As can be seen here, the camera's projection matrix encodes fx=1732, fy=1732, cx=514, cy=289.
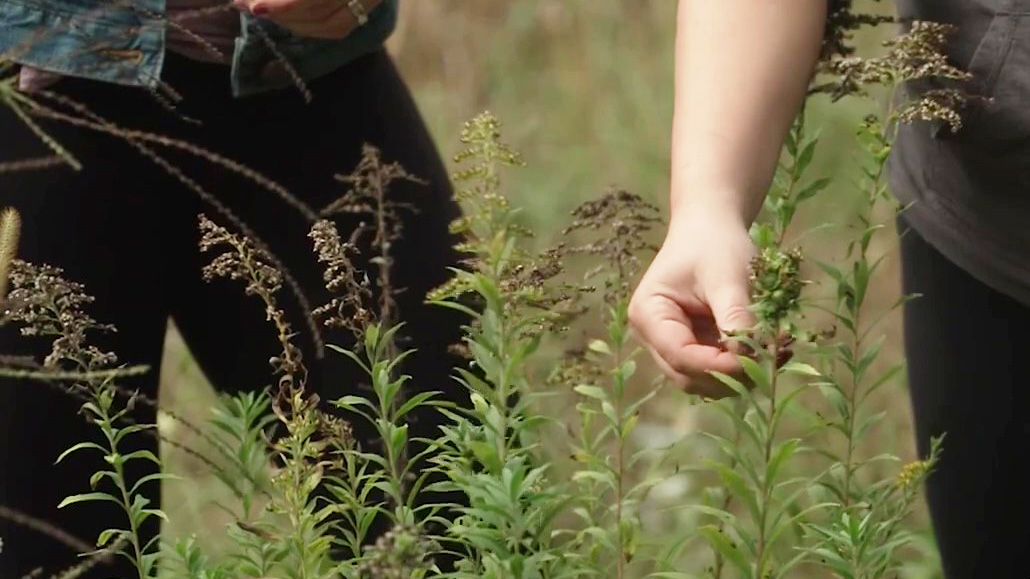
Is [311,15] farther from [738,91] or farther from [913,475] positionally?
[913,475]

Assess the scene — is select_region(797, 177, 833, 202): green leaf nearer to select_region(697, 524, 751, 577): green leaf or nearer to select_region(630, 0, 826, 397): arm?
select_region(630, 0, 826, 397): arm

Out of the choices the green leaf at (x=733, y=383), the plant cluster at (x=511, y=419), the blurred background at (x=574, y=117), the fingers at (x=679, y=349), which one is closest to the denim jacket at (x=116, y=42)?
the plant cluster at (x=511, y=419)

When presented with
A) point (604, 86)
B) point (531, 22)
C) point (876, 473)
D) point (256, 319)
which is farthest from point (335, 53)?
point (531, 22)

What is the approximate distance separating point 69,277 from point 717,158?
824 mm

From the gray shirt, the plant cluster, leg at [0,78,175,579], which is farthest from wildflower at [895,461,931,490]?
leg at [0,78,175,579]

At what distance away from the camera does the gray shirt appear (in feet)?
5.47

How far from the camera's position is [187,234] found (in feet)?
6.83

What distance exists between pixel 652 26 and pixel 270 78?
404cm

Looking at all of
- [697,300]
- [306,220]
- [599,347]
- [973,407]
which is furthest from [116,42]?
[973,407]

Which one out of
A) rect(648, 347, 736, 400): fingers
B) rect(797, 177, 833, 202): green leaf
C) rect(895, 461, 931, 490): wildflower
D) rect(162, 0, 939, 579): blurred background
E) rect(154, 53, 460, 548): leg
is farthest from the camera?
rect(162, 0, 939, 579): blurred background

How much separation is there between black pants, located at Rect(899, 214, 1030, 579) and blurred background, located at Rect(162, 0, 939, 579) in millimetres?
1729

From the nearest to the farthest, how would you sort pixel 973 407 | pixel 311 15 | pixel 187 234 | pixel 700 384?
pixel 700 384, pixel 311 15, pixel 973 407, pixel 187 234

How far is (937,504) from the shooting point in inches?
81.0

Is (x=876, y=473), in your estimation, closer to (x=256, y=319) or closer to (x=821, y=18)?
(x=256, y=319)
